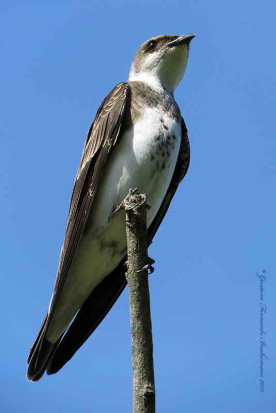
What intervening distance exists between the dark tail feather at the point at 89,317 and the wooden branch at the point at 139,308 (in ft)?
7.42

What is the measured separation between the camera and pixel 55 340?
21.0ft

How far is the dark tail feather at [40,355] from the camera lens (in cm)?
607

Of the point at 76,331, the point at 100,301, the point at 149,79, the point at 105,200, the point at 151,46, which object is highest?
the point at 151,46

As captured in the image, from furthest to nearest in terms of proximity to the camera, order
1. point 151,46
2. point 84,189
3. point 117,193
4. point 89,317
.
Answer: point 151,46
point 89,317
point 84,189
point 117,193

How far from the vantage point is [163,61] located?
7.43 m

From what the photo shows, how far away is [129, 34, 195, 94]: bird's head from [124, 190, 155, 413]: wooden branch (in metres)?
2.88

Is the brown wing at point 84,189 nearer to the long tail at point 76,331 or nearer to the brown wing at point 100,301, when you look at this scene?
the long tail at point 76,331

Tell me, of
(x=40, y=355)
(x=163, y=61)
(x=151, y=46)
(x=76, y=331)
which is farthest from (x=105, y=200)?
(x=151, y=46)

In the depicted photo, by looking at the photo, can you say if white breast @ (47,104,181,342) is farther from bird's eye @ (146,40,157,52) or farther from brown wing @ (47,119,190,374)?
bird's eye @ (146,40,157,52)

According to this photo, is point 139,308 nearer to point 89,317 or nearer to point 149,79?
point 89,317

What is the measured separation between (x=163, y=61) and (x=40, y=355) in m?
3.16

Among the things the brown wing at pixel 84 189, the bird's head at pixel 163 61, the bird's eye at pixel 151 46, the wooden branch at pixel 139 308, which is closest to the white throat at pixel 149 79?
the bird's head at pixel 163 61

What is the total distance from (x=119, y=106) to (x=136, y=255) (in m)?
2.52

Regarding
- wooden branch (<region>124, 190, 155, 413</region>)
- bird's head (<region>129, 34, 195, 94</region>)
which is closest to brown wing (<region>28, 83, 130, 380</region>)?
bird's head (<region>129, 34, 195, 94</region>)
